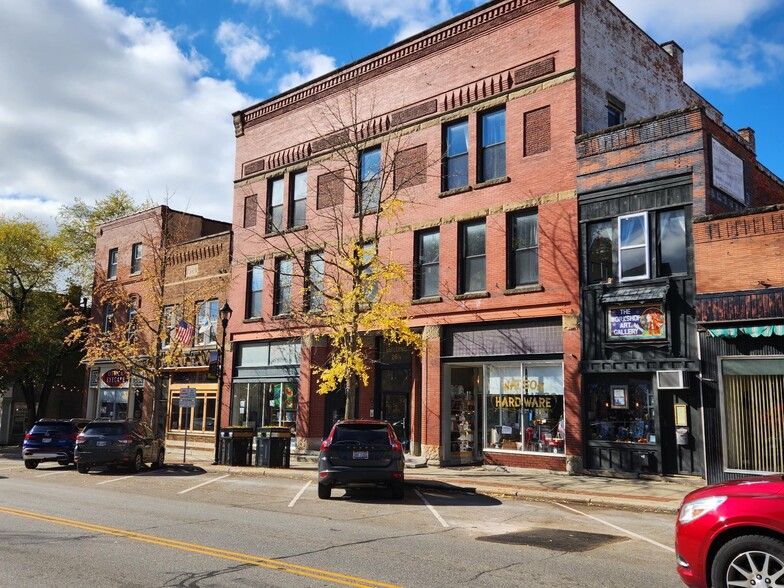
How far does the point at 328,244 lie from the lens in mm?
25422

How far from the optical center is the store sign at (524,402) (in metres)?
19.9

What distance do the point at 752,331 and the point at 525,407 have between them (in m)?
6.68

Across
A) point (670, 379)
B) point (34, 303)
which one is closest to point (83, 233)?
point (34, 303)

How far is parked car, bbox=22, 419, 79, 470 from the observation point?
2238cm

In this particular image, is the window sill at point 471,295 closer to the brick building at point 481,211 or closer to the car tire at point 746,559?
the brick building at point 481,211

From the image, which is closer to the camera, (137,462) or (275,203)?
(137,462)

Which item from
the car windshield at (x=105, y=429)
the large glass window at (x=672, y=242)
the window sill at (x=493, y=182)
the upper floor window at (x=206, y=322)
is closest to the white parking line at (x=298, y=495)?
the car windshield at (x=105, y=429)

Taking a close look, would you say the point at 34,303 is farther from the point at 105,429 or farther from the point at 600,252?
the point at 600,252

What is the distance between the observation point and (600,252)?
757 inches

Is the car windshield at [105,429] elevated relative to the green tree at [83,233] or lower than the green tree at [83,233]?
lower

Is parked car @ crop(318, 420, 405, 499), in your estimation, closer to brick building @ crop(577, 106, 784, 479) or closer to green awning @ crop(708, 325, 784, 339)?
brick building @ crop(577, 106, 784, 479)

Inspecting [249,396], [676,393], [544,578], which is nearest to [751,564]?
[544,578]

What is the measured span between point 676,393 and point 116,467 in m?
16.9

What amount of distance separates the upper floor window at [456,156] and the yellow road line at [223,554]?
15.7 meters
